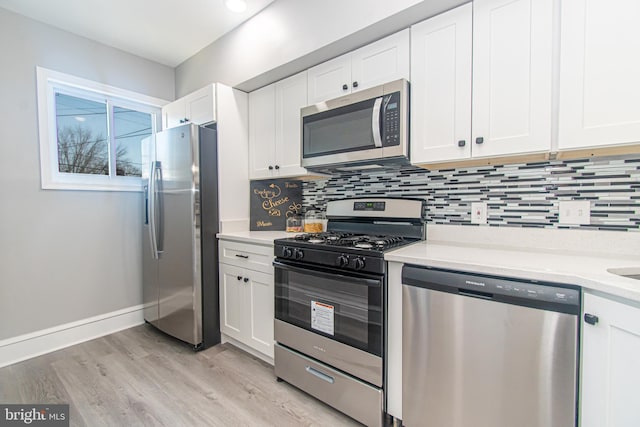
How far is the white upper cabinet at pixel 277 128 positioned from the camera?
7.45 ft

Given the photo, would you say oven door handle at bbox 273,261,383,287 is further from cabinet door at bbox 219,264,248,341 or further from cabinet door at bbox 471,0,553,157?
cabinet door at bbox 471,0,553,157

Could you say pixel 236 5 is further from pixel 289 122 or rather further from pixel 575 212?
pixel 575 212

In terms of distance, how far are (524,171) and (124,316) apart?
352 centimetres

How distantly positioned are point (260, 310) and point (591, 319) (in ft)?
5.90

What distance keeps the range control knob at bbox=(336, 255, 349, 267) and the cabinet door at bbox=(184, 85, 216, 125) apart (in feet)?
5.57

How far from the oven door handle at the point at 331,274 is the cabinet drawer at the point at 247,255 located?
0.15 metres

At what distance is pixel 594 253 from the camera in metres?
1.38

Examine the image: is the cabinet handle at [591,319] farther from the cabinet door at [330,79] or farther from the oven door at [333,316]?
the cabinet door at [330,79]

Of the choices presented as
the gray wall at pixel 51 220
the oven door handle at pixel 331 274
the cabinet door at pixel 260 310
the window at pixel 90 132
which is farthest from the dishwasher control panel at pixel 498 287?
the window at pixel 90 132

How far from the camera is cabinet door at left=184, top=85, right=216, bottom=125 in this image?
2.44m

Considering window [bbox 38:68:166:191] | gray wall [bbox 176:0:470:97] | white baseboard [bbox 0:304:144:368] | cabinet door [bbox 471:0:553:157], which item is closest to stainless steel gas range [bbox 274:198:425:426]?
cabinet door [bbox 471:0:553:157]

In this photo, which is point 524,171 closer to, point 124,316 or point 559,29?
point 559,29

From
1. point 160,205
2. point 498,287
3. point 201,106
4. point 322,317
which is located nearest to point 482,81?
point 498,287

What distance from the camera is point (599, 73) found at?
46.1 inches
